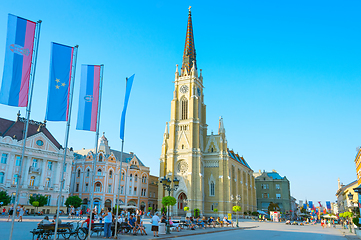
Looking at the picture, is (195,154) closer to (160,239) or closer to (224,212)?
(224,212)

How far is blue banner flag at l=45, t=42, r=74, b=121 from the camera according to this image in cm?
1673

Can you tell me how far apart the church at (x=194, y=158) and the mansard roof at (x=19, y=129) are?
2610 cm

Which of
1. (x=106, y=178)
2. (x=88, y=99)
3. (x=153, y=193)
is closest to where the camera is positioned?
(x=88, y=99)

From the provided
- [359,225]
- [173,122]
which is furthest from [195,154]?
[359,225]

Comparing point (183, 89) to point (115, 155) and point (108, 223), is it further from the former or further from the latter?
point (108, 223)

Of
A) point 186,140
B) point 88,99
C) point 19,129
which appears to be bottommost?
point 88,99

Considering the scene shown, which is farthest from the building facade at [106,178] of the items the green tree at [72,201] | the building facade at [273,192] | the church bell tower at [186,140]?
A: the building facade at [273,192]

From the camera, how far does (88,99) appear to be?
62.5 feet

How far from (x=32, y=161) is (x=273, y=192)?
78.7 meters

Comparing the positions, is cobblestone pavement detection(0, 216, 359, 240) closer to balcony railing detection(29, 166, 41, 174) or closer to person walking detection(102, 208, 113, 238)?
person walking detection(102, 208, 113, 238)

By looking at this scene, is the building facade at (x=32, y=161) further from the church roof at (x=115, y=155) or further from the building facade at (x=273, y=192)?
the building facade at (x=273, y=192)

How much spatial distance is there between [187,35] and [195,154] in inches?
1391

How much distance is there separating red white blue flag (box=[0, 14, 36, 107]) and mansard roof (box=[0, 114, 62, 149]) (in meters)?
37.7

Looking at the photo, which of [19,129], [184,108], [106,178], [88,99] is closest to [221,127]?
[184,108]
